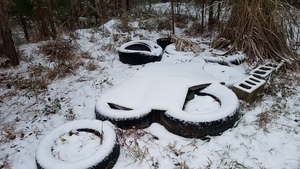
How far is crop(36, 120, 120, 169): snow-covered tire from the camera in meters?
1.77

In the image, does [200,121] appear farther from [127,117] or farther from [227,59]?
[227,59]

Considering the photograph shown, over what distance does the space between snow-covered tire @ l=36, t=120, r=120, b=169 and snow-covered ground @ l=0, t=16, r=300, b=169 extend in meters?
0.16

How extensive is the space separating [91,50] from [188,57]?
5.28 ft

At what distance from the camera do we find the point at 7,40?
344 centimetres

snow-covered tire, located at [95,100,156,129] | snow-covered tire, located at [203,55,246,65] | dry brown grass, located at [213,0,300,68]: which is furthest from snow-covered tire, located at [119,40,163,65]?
snow-covered tire, located at [95,100,156,129]

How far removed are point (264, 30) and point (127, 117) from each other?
7.99ft

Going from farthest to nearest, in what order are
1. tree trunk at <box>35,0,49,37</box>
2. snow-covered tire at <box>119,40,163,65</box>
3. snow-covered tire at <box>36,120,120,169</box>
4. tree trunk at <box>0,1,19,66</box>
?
tree trunk at <box>35,0,49,37</box>
snow-covered tire at <box>119,40,163,65</box>
tree trunk at <box>0,1,19,66</box>
snow-covered tire at <box>36,120,120,169</box>

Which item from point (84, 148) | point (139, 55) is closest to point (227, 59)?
point (139, 55)

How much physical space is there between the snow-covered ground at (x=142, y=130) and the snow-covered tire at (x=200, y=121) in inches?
2.4

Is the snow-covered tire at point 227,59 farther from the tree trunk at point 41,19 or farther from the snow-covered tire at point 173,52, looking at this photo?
the tree trunk at point 41,19

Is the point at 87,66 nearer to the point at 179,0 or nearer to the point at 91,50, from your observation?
the point at 91,50

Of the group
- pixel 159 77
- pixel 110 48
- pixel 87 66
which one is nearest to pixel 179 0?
pixel 110 48

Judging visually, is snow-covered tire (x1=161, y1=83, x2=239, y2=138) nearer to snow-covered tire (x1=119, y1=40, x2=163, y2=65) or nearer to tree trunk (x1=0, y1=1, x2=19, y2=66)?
snow-covered tire (x1=119, y1=40, x2=163, y2=65)

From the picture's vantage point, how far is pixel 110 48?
4.17m
